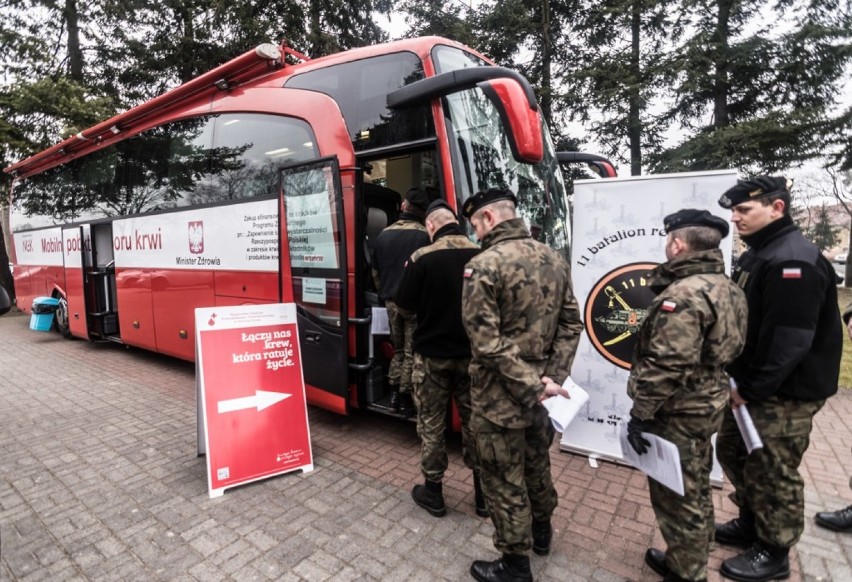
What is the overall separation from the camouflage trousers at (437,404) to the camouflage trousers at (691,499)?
119cm

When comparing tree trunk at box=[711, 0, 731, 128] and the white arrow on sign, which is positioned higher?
tree trunk at box=[711, 0, 731, 128]

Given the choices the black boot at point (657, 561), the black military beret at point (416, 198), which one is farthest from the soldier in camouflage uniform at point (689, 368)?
the black military beret at point (416, 198)

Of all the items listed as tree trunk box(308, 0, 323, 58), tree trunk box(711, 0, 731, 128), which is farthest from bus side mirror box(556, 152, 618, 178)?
tree trunk box(308, 0, 323, 58)

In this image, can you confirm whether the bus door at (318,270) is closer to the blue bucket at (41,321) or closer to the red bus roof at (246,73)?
the red bus roof at (246,73)

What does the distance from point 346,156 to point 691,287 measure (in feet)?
10.1

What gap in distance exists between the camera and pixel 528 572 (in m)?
2.45

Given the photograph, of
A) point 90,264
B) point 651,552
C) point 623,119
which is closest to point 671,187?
point 651,552

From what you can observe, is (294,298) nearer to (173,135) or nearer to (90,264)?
(173,135)

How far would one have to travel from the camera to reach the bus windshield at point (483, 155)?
12.0 ft

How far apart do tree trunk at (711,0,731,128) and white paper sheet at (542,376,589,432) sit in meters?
14.2

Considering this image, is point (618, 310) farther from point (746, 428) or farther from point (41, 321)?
point (41, 321)

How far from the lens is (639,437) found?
2346mm

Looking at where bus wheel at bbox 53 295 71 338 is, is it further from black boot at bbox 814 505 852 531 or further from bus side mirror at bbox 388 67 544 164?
black boot at bbox 814 505 852 531

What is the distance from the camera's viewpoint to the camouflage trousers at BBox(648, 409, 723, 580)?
227cm
